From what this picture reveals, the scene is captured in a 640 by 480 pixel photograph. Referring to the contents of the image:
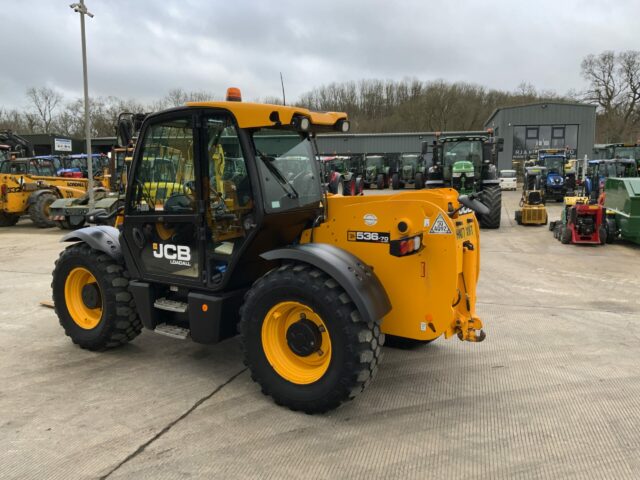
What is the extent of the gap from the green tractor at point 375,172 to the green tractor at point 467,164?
18.2 m

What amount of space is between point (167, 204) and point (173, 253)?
390mm

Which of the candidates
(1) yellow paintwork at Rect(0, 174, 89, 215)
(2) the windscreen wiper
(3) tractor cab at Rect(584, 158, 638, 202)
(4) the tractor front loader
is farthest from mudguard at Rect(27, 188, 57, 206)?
(3) tractor cab at Rect(584, 158, 638, 202)

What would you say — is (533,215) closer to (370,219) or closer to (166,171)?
(370,219)

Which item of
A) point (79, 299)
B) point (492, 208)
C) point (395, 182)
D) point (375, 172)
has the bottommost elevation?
point (79, 299)

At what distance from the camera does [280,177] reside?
12.0 ft

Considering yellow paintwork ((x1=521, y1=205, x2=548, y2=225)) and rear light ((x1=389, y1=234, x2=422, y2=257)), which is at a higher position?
rear light ((x1=389, y1=234, x2=422, y2=257))

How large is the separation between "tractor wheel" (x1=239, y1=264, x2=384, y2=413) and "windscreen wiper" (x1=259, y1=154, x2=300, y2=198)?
0.61m

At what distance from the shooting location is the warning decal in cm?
321

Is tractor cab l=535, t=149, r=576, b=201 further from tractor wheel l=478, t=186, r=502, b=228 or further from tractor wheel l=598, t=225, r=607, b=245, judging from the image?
tractor wheel l=598, t=225, r=607, b=245

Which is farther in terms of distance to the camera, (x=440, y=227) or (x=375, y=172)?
(x=375, y=172)

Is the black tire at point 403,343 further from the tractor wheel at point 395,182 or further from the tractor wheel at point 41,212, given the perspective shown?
the tractor wheel at point 395,182

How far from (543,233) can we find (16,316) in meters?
11.5

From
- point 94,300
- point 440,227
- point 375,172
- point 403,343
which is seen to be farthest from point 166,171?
point 375,172

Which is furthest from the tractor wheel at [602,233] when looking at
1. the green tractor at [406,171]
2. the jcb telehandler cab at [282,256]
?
the green tractor at [406,171]
